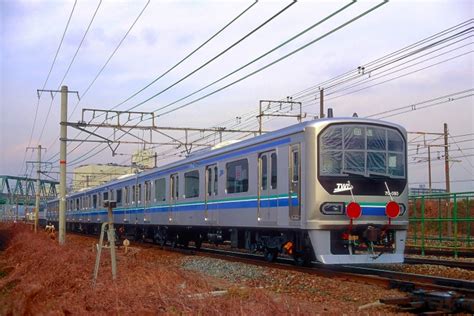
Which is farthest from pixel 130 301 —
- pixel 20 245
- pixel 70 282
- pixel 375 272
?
pixel 20 245

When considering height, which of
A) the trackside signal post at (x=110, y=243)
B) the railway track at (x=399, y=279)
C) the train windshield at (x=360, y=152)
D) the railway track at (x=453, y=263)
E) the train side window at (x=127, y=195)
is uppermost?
the train windshield at (x=360, y=152)

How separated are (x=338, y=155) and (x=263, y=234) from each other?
11.3 feet

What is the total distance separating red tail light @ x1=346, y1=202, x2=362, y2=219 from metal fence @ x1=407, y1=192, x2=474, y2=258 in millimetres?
6614

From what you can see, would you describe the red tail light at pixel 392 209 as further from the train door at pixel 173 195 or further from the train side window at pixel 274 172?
the train door at pixel 173 195

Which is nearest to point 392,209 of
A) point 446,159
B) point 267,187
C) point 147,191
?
point 267,187

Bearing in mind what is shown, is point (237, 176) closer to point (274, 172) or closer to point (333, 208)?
point (274, 172)

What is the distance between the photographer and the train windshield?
12.4 m

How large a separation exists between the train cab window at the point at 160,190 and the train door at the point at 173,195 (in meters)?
0.98

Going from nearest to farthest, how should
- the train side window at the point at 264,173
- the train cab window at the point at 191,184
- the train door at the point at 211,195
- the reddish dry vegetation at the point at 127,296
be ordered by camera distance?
the reddish dry vegetation at the point at 127,296 → the train side window at the point at 264,173 → the train door at the point at 211,195 → the train cab window at the point at 191,184

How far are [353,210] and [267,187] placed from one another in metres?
2.41

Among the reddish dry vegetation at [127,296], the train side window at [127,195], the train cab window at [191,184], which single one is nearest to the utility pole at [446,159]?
the train side window at [127,195]

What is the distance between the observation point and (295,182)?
42.0 feet

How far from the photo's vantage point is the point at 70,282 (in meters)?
9.97

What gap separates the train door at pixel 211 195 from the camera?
1720cm
